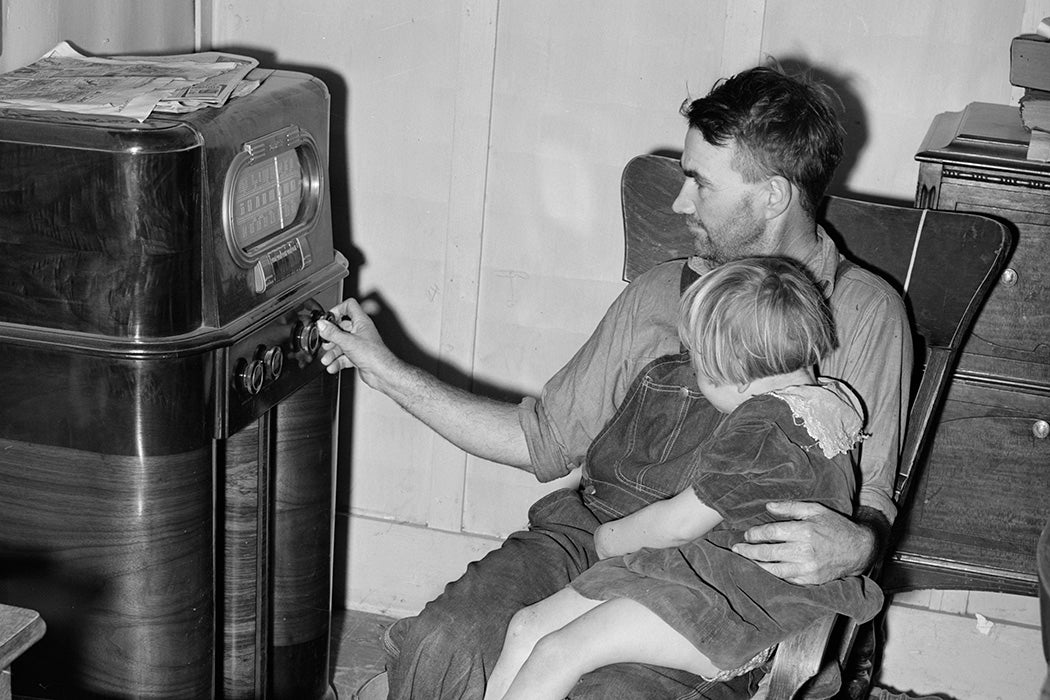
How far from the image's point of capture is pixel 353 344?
2.02m

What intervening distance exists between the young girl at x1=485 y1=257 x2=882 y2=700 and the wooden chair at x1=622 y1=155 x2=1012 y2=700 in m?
0.38

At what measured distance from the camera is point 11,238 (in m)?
1.66

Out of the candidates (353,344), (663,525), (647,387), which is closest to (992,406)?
(647,387)

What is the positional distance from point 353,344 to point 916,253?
0.96 meters

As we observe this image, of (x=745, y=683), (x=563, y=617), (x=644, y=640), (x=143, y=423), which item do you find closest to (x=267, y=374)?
(x=143, y=423)

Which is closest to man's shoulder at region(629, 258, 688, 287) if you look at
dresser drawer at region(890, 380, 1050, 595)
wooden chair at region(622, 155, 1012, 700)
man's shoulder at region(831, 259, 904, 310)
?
wooden chair at region(622, 155, 1012, 700)

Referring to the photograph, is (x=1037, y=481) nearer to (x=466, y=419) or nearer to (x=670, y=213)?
(x=670, y=213)

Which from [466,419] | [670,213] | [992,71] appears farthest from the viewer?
[992,71]

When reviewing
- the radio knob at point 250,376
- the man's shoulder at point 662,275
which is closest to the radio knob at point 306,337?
the radio knob at point 250,376

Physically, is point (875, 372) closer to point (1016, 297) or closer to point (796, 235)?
point (796, 235)

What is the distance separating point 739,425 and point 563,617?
366 millimetres

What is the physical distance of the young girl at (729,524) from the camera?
5.51ft

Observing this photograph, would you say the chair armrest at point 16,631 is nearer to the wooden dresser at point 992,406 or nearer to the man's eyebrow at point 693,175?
the man's eyebrow at point 693,175

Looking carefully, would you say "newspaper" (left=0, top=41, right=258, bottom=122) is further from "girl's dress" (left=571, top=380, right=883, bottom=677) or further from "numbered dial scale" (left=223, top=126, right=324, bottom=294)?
"girl's dress" (left=571, top=380, right=883, bottom=677)
